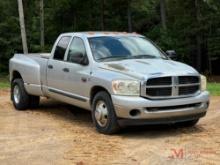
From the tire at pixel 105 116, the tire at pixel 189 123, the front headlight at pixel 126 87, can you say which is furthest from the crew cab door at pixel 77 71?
the tire at pixel 189 123

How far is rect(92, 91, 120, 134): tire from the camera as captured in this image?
30.5 ft

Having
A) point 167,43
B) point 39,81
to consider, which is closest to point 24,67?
point 39,81

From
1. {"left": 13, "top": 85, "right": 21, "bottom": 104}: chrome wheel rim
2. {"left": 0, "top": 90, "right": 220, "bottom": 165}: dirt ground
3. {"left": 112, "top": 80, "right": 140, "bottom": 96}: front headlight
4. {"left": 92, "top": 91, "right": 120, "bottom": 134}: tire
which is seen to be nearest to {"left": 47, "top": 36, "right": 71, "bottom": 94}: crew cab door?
{"left": 0, "top": 90, "right": 220, "bottom": 165}: dirt ground

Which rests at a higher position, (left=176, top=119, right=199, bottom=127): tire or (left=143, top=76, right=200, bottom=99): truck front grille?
(left=143, top=76, right=200, bottom=99): truck front grille

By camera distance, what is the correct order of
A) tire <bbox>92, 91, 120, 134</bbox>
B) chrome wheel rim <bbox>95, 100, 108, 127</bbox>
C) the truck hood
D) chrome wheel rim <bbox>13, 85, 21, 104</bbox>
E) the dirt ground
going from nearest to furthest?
the dirt ground
the truck hood
tire <bbox>92, 91, 120, 134</bbox>
chrome wheel rim <bbox>95, 100, 108, 127</bbox>
chrome wheel rim <bbox>13, 85, 21, 104</bbox>

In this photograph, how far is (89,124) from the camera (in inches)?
424

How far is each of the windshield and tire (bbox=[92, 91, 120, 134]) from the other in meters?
0.89

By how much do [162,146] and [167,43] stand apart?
30972mm

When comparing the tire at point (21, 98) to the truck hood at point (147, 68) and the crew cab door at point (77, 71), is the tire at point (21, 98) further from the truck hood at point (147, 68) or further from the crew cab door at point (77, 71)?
the truck hood at point (147, 68)

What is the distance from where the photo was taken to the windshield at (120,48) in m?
10.3

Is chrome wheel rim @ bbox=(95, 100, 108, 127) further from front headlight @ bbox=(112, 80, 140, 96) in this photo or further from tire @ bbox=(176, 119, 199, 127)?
tire @ bbox=(176, 119, 199, 127)

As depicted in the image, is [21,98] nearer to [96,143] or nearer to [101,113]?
[101,113]

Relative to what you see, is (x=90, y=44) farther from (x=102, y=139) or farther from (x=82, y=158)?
(x=82, y=158)

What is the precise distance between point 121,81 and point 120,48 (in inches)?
59.5
